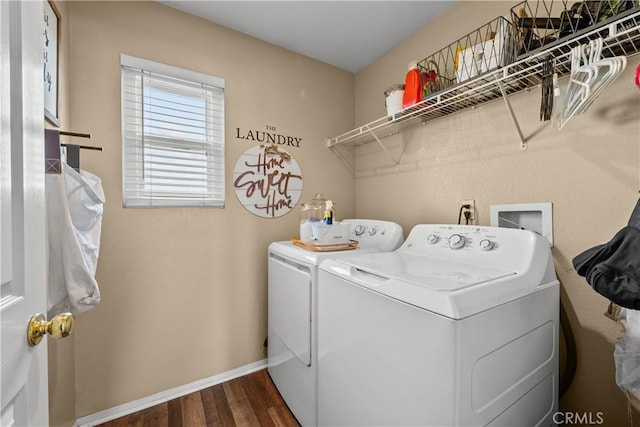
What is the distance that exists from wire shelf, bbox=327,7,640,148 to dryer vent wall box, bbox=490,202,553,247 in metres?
0.59

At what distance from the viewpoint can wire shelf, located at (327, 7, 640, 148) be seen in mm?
918

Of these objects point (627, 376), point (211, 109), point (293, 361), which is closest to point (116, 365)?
point (293, 361)

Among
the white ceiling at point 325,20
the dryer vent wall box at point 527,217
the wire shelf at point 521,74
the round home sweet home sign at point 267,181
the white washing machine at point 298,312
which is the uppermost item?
the white ceiling at point 325,20

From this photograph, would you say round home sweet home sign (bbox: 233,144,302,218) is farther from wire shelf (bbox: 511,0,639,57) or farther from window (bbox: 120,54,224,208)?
wire shelf (bbox: 511,0,639,57)

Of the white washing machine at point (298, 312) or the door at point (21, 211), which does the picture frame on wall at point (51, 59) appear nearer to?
the door at point (21, 211)

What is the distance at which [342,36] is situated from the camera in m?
1.97

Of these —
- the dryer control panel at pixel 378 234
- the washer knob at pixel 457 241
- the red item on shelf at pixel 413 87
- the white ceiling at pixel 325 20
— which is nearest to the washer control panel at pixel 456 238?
the washer knob at pixel 457 241

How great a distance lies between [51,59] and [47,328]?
1.27m

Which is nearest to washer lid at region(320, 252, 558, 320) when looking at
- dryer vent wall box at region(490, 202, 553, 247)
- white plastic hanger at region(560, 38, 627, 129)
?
dryer vent wall box at region(490, 202, 553, 247)

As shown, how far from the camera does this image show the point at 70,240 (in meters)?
0.98

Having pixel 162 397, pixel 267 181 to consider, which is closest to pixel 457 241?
pixel 267 181

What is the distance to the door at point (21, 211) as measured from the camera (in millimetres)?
480

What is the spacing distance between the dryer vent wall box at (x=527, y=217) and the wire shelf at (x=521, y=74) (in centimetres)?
59

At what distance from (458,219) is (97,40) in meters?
2.35
